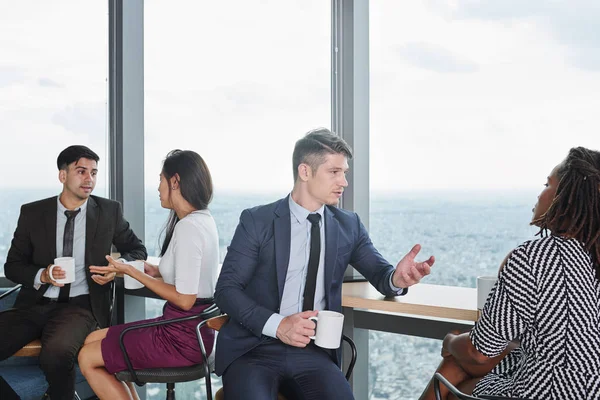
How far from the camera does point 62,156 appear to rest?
3258 mm

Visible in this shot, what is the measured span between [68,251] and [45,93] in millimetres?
1062

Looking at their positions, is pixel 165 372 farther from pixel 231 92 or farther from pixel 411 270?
pixel 231 92

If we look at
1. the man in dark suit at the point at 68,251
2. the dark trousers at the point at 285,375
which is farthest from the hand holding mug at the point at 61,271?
the dark trousers at the point at 285,375

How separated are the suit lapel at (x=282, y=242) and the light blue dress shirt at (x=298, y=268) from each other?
0.05 m

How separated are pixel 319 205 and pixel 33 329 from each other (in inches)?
60.8

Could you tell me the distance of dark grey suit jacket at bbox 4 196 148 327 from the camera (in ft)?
10.2

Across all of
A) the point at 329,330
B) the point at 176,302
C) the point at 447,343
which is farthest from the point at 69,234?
the point at 447,343

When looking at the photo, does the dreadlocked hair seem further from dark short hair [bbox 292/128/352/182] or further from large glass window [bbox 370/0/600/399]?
large glass window [bbox 370/0/600/399]

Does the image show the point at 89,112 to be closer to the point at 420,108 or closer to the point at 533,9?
the point at 420,108

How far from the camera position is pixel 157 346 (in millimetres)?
2529

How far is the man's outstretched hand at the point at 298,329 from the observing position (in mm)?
2025

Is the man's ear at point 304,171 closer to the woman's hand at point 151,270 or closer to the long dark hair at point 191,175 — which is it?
the long dark hair at point 191,175

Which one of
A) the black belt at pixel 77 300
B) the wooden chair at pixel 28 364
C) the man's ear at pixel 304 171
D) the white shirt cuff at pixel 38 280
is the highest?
the man's ear at pixel 304 171

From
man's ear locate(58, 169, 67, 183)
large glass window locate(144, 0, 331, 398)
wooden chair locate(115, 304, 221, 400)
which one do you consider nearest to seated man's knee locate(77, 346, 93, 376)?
wooden chair locate(115, 304, 221, 400)
